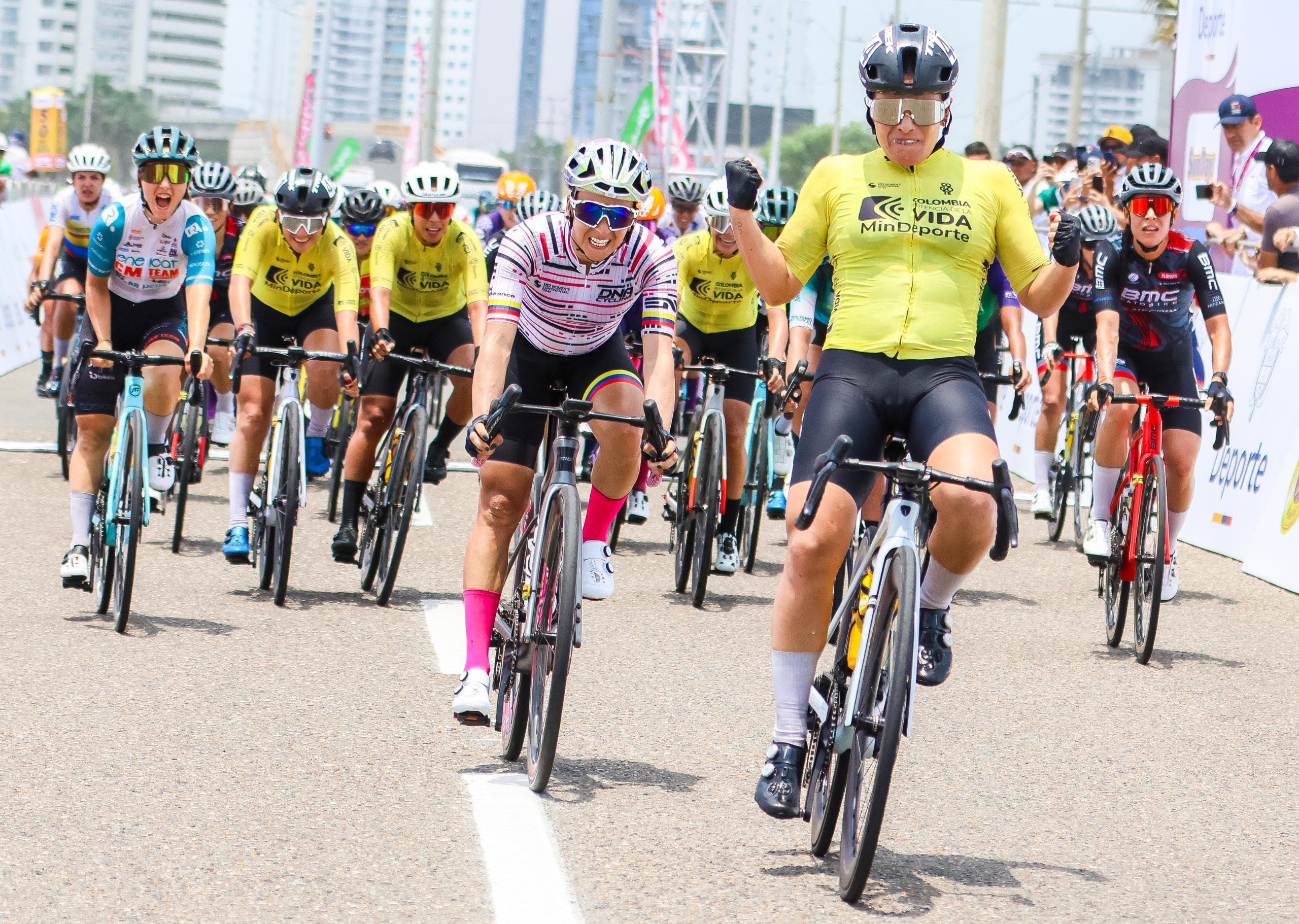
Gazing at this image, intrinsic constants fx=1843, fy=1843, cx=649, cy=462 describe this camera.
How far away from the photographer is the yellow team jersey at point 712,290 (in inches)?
424

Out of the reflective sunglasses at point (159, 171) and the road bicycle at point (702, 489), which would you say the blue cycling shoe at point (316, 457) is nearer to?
the road bicycle at point (702, 489)

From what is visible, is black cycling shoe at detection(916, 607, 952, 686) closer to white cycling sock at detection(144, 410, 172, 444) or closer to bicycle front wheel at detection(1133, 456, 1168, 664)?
bicycle front wheel at detection(1133, 456, 1168, 664)

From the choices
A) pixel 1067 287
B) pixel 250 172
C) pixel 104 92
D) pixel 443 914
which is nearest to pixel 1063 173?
pixel 250 172

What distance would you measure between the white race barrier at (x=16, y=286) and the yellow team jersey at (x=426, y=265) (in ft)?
40.5

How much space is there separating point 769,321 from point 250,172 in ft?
22.1

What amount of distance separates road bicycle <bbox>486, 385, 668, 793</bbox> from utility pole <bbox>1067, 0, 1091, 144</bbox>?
2345 inches

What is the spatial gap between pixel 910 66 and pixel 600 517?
206cm

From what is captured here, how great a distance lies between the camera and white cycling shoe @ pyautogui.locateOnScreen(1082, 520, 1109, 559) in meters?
9.23

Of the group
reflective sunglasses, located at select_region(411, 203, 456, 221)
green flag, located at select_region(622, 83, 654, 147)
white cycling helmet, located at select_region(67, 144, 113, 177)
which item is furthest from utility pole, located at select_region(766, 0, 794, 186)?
reflective sunglasses, located at select_region(411, 203, 456, 221)

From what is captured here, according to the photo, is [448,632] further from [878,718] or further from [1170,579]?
[878,718]

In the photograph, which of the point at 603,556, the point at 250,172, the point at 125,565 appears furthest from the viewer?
the point at 250,172

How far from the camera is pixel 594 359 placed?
21.9 ft

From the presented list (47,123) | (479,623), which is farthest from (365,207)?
(47,123)

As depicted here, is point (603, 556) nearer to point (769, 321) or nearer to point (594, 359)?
point (594, 359)
